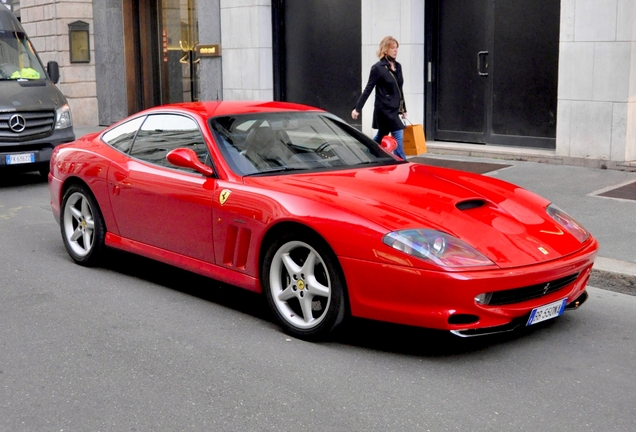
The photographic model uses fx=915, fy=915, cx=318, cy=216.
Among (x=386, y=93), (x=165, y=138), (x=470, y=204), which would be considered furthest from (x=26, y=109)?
(x=470, y=204)

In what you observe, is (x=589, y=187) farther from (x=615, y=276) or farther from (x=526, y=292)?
(x=526, y=292)

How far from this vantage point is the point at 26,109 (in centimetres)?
1240

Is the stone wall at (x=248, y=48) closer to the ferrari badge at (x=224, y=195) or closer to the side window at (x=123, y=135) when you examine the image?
the side window at (x=123, y=135)

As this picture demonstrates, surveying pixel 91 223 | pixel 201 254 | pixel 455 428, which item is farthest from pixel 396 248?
pixel 91 223

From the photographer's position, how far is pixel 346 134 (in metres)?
6.79

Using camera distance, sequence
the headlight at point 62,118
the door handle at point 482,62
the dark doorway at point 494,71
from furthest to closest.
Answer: the door handle at point 482,62 → the dark doorway at point 494,71 → the headlight at point 62,118

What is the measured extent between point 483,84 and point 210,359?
974 centimetres

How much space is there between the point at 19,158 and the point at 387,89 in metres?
5.08

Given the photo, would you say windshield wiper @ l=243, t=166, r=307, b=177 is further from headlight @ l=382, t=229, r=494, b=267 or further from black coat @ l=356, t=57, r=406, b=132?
black coat @ l=356, t=57, r=406, b=132

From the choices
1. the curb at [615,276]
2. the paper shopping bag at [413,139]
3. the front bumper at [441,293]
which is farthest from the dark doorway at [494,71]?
the front bumper at [441,293]

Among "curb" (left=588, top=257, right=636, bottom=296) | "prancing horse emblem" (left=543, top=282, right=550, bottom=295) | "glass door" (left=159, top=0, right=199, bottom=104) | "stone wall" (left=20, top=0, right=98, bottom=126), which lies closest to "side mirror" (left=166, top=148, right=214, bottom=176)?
"prancing horse emblem" (left=543, top=282, right=550, bottom=295)

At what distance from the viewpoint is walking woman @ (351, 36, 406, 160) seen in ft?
35.7

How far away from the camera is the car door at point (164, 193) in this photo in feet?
19.9

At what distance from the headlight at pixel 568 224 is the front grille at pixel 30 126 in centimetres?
856
